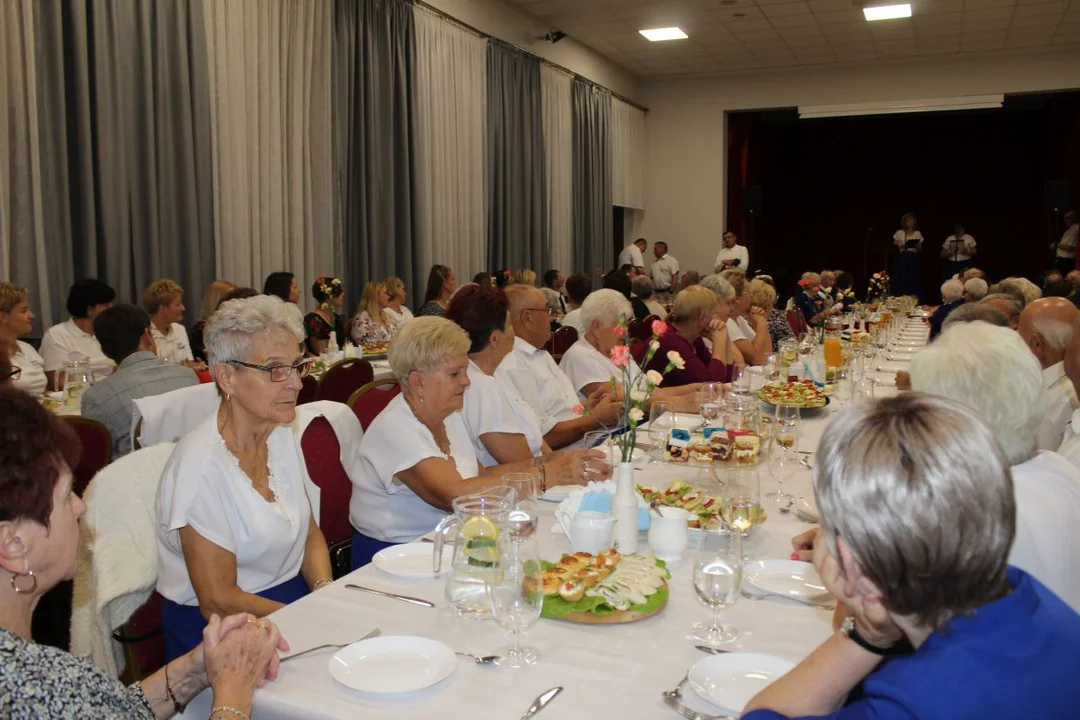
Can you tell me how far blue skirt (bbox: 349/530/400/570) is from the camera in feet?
8.56

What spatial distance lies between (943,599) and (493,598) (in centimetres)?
74

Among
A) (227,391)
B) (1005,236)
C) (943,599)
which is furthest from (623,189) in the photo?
(943,599)

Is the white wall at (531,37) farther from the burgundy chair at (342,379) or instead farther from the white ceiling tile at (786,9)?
the burgundy chair at (342,379)

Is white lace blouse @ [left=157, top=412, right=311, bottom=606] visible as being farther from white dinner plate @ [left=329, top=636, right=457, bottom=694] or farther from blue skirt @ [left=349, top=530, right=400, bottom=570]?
white dinner plate @ [left=329, top=636, right=457, bottom=694]

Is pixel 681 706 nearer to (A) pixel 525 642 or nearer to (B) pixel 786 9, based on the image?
(A) pixel 525 642

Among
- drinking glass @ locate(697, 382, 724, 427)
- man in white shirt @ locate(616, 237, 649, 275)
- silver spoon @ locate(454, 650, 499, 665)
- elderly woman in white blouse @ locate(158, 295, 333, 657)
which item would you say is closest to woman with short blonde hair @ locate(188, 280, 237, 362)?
drinking glass @ locate(697, 382, 724, 427)

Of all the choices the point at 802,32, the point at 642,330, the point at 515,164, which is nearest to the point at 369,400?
the point at 642,330

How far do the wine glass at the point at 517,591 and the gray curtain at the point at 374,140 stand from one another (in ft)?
23.8

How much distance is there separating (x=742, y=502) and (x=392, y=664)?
877mm

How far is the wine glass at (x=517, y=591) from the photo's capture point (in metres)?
1.54

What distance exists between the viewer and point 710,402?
139 inches

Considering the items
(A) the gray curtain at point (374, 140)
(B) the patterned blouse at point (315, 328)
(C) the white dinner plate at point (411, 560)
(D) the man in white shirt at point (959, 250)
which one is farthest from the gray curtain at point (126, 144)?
(D) the man in white shirt at point (959, 250)

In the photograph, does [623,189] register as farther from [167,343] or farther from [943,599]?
[943,599]

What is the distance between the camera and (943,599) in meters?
1.10
